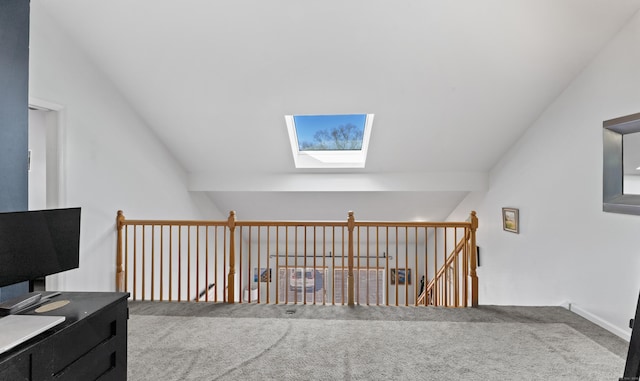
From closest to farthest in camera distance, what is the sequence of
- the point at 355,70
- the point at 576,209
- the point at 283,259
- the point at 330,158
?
the point at 576,209 → the point at 355,70 → the point at 330,158 → the point at 283,259

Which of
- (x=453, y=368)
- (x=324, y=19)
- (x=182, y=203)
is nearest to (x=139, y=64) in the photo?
(x=324, y=19)

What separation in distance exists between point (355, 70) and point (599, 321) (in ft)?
10.3

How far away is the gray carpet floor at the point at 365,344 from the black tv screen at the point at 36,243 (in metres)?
0.92

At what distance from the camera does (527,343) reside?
2.63m

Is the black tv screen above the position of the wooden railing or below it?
above

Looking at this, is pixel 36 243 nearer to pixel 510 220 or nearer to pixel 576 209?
pixel 576 209

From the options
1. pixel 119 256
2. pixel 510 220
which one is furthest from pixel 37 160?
pixel 510 220

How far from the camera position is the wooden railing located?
11.8 feet

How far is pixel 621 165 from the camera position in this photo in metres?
2.74

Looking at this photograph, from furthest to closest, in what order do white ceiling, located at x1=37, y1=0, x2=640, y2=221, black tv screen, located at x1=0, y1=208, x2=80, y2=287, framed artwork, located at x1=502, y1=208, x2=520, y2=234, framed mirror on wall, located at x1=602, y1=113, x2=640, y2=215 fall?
framed artwork, located at x1=502, y1=208, x2=520, y2=234
white ceiling, located at x1=37, y1=0, x2=640, y2=221
framed mirror on wall, located at x1=602, y1=113, x2=640, y2=215
black tv screen, located at x1=0, y1=208, x2=80, y2=287

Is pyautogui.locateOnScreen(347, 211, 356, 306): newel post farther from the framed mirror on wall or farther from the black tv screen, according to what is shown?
the black tv screen

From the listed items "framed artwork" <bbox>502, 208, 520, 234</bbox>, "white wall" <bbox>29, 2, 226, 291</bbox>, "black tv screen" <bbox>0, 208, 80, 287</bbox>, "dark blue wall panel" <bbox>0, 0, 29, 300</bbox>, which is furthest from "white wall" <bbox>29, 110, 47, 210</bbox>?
"framed artwork" <bbox>502, 208, 520, 234</bbox>

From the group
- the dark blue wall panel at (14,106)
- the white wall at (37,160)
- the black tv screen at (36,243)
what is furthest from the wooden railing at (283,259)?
the black tv screen at (36,243)

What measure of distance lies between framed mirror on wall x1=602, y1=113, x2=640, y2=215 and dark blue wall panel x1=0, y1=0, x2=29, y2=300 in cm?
453
